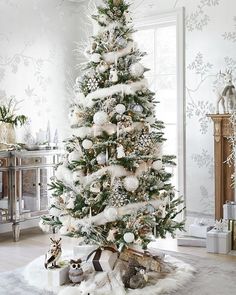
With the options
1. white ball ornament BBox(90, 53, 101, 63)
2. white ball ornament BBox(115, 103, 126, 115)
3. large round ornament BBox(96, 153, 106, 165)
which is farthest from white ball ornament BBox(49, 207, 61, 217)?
white ball ornament BBox(90, 53, 101, 63)

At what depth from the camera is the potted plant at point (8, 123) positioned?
517 centimetres

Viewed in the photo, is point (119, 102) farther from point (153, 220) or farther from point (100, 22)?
point (153, 220)

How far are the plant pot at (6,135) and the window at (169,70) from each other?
164 cm

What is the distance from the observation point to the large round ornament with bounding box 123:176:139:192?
363 centimetres

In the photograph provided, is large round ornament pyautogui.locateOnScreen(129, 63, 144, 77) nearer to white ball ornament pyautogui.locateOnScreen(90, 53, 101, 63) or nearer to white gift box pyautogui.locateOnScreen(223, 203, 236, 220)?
white ball ornament pyautogui.locateOnScreen(90, 53, 101, 63)

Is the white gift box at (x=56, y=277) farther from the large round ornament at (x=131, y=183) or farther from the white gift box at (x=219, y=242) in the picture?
the white gift box at (x=219, y=242)

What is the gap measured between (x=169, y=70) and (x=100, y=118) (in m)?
2.13

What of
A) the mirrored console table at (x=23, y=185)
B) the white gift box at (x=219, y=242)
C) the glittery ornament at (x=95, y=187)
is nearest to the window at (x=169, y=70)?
the white gift box at (x=219, y=242)

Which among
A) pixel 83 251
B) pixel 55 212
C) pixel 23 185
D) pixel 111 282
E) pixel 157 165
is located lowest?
pixel 111 282

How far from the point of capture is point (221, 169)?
4883 millimetres

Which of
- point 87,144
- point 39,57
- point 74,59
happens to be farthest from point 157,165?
point 74,59

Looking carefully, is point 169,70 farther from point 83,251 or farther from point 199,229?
point 83,251

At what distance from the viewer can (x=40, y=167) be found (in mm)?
5336

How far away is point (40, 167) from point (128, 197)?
1871mm
